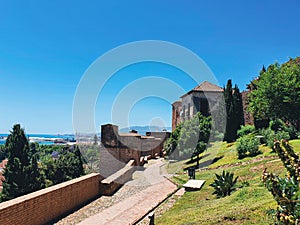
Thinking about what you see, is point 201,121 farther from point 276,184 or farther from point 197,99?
point 197,99

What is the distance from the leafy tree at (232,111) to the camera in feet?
85.3

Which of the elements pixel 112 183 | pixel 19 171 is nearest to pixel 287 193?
pixel 112 183

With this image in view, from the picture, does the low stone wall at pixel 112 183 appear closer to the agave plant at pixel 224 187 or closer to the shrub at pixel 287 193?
the agave plant at pixel 224 187

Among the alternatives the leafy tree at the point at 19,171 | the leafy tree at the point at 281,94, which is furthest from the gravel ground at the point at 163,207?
the leafy tree at the point at 19,171

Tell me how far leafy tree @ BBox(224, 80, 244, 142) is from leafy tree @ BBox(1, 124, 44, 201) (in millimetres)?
18012

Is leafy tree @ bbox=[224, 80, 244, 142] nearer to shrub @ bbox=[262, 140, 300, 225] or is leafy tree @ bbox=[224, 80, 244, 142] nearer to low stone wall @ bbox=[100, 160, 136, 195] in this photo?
low stone wall @ bbox=[100, 160, 136, 195]

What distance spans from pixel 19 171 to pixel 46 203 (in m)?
18.1

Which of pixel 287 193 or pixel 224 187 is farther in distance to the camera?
pixel 224 187

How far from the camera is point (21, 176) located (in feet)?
74.2

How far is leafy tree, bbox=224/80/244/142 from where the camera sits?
26.0 metres

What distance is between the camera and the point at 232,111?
2734cm

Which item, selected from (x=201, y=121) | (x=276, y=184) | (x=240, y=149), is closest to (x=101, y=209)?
(x=276, y=184)

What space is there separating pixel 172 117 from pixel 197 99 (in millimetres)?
13898

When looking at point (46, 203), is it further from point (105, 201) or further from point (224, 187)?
point (224, 187)
